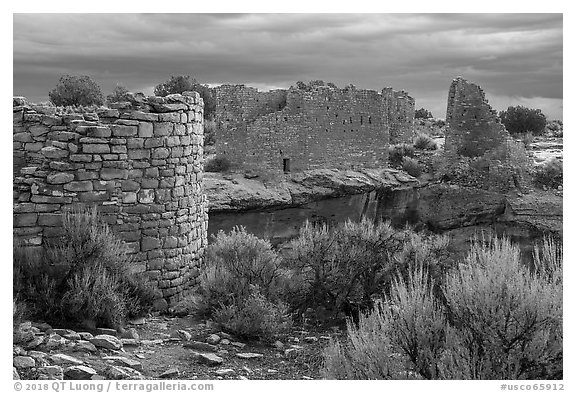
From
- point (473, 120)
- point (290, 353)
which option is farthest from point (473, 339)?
point (473, 120)

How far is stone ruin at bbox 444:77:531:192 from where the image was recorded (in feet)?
69.1

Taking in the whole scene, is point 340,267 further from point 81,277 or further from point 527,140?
point 527,140

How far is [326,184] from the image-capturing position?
19.9m

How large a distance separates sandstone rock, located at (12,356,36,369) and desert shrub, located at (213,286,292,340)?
8.70 ft

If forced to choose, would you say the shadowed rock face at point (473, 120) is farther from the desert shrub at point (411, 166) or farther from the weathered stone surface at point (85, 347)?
the weathered stone surface at point (85, 347)

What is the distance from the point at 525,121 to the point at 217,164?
50.6 feet

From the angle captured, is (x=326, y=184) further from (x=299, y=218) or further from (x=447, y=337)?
(x=447, y=337)

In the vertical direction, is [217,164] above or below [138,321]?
above

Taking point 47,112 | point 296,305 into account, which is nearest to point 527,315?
point 296,305

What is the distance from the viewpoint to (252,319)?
28.0 feet

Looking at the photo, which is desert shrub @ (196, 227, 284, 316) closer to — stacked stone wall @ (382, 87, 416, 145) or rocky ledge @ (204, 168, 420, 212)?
rocky ledge @ (204, 168, 420, 212)

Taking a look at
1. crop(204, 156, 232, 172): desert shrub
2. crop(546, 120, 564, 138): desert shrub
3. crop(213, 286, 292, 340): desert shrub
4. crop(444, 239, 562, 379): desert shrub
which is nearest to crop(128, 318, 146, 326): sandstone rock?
crop(213, 286, 292, 340): desert shrub
